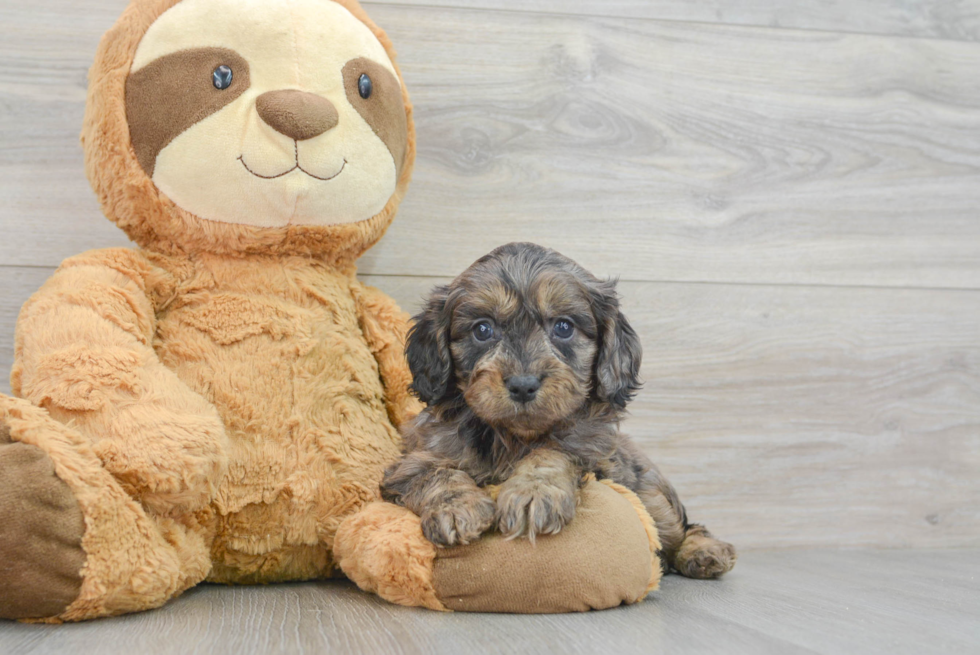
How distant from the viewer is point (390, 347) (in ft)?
6.99

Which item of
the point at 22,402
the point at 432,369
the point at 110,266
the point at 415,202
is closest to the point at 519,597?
the point at 432,369

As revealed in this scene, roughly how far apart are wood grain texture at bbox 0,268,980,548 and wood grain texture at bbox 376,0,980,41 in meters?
0.85

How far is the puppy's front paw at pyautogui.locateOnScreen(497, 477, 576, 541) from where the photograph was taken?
5.32ft

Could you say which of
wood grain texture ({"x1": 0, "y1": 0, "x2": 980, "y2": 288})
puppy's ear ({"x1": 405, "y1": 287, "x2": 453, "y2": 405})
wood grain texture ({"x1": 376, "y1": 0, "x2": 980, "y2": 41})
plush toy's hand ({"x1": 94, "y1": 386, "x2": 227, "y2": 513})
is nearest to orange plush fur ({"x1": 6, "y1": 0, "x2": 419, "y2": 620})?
plush toy's hand ({"x1": 94, "y1": 386, "x2": 227, "y2": 513})

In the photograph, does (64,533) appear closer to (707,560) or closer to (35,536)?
(35,536)

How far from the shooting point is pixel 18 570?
1.43 m

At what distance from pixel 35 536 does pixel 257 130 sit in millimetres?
Answer: 926

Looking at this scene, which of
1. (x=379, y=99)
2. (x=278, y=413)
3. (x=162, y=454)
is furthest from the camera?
(x=379, y=99)

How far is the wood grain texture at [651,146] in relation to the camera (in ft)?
7.71

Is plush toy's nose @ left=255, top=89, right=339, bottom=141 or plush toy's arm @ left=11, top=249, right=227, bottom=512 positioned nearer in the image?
plush toy's arm @ left=11, top=249, right=227, bottom=512

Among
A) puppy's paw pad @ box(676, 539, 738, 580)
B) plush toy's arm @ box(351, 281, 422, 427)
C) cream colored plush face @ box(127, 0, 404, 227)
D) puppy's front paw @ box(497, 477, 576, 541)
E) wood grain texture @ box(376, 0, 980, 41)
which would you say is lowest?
puppy's paw pad @ box(676, 539, 738, 580)

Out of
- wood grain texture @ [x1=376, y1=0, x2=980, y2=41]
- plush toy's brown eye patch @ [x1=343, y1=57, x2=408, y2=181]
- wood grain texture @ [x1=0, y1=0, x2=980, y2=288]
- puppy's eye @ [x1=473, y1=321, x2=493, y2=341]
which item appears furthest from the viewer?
wood grain texture @ [x1=376, y1=0, x2=980, y2=41]

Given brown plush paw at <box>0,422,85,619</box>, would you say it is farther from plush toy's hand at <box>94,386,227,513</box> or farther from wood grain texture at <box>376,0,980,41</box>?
wood grain texture at <box>376,0,980,41</box>

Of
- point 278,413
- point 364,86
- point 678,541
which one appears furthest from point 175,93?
point 678,541
